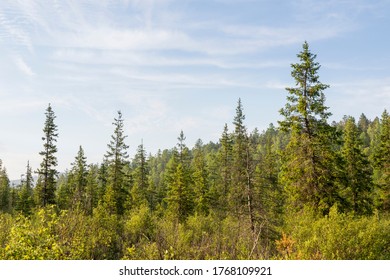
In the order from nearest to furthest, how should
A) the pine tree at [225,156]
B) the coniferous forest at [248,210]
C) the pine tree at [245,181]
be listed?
the coniferous forest at [248,210]
the pine tree at [245,181]
the pine tree at [225,156]

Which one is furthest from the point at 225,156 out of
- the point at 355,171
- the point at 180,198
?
the point at 355,171

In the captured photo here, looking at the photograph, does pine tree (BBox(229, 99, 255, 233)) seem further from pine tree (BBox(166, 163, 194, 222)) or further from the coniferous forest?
pine tree (BBox(166, 163, 194, 222))

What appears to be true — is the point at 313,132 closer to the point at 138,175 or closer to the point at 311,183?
the point at 311,183


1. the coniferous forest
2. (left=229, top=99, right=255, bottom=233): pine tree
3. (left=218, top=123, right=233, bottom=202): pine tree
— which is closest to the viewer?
the coniferous forest

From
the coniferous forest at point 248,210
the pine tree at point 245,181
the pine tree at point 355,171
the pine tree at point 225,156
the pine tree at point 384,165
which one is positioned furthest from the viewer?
the pine tree at point 225,156

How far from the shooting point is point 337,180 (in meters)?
23.9

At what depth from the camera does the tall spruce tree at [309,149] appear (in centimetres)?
2361

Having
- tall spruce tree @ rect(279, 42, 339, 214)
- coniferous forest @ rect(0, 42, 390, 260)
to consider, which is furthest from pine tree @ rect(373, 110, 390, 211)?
tall spruce tree @ rect(279, 42, 339, 214)

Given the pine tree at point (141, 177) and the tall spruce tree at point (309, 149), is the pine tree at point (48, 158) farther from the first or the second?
the tall spruce tree at point (309, 149)

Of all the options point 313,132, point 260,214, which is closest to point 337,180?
point 313,132

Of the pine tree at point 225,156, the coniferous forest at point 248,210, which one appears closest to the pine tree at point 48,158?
the coniferous forest at point 248,210

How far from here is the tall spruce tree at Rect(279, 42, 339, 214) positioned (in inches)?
930

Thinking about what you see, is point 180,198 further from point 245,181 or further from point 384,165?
point 384,165
